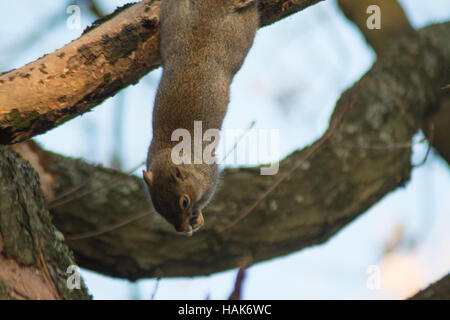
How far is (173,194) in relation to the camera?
270cm

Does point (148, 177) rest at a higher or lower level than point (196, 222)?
higher

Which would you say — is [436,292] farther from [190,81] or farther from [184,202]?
[190,81]

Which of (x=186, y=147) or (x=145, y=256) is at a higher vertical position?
(x=186, y=147)

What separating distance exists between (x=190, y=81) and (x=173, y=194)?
0.60 meters

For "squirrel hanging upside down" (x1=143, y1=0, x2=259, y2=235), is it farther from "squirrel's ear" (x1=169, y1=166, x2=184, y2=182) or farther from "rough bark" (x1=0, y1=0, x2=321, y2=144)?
"rough bark" (x1=0, y1=0, x2=321, y2=144)

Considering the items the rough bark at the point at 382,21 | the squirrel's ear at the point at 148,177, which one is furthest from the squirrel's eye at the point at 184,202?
the rough bark at the point at 382,21

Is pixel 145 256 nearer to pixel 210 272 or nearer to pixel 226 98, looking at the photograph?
pixel 210 272

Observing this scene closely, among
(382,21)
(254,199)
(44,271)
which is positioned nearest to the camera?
(44,271)

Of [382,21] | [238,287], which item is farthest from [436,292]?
[382,21]

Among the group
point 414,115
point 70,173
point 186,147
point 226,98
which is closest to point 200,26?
point 226,98

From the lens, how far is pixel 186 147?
2945mm

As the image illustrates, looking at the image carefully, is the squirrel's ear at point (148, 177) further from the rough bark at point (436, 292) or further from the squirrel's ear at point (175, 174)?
the rough bark at point (436, 292)

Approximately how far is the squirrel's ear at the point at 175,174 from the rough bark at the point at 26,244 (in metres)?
0.62

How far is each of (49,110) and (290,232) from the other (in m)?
1.69
